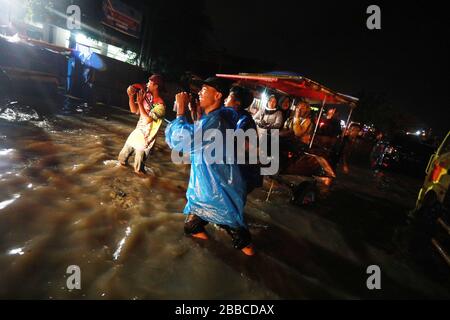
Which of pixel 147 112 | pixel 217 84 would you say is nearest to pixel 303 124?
pixel 147 112

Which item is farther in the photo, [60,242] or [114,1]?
[114,1]

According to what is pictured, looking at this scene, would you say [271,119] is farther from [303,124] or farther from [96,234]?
[96,234]

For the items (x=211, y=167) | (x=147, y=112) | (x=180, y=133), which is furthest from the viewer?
(x=147, y=112)

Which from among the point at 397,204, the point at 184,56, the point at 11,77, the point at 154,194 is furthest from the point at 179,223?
the point at 184,56

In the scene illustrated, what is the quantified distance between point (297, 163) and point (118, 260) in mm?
3643

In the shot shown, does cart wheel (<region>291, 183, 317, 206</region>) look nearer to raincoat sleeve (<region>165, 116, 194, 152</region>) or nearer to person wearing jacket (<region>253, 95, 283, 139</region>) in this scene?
person wearing jacket (<region>253, 95, 283, 139</region>)

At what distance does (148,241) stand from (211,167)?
1182 mm

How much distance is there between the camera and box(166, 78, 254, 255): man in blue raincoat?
2703 millimetres

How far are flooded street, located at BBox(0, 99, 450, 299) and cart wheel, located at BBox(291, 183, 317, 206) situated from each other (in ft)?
0.61

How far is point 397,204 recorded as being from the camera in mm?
7922

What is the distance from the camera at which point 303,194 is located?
558cm

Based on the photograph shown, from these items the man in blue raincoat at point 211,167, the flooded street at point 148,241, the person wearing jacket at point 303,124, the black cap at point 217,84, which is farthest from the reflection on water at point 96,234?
the person wearing jacket at point 303,124
